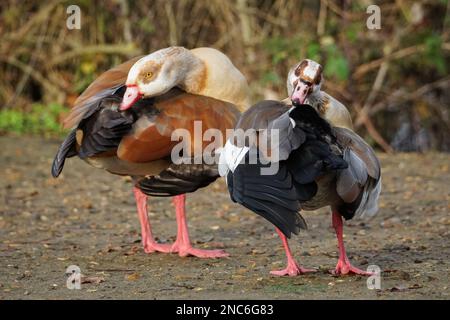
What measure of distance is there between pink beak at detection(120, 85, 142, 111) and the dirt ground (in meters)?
1.00

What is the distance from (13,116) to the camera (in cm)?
1098

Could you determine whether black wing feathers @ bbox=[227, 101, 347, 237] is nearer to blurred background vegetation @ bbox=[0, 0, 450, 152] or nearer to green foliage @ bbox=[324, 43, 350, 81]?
green foliage @ bbox=[324, 43, 350, 81]

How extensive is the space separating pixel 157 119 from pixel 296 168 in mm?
1368

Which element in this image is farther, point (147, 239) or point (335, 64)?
point (335, 64)

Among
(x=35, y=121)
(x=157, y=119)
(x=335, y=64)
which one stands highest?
(x=335, y=64)

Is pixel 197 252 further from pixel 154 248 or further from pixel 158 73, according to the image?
pixel 158 73

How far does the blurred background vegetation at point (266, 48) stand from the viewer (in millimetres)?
10531

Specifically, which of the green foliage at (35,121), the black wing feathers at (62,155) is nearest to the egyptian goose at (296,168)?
the black wing feathers at (62,155)

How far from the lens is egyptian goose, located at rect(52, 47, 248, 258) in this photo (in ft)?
17.6

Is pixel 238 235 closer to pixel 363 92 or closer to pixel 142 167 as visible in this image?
pixel 142 167

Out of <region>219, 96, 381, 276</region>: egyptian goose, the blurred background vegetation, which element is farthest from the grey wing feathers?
the blurred background vegetation

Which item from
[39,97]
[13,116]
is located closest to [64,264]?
[13,116]

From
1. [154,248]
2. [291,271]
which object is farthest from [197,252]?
[291,271]

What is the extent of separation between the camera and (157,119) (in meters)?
5.41
